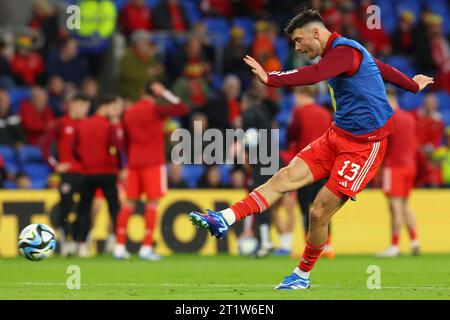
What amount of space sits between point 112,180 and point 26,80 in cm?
540

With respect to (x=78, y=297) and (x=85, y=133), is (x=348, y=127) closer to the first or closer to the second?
(x=78, y=297)

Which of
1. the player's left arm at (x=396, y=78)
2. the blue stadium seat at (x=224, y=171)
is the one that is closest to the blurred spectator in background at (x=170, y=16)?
the blue stadium seat at (x=224, y=171)

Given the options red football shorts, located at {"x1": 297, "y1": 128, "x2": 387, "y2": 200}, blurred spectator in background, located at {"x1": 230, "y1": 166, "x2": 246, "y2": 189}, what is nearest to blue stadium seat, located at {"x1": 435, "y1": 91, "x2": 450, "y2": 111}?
blurred spectator in background, located at {"x1": 230, "y1": 166, "x2": 246, "y2": 189}

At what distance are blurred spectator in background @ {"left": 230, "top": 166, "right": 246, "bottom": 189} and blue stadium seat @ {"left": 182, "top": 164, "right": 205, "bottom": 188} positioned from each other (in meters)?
1.32

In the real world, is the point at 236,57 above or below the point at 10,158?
above

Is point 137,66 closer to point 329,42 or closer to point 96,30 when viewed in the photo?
point 96,30

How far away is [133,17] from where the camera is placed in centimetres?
2325

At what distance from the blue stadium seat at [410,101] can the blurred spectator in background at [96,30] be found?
5973 mm

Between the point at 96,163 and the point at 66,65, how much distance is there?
4.92m

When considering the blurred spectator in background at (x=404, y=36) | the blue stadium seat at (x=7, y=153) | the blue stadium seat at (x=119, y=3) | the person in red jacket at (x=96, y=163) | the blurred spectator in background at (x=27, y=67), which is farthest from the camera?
the blurred spectator in background at (x=404, y=36)

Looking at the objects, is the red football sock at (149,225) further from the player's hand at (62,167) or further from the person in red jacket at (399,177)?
the person in red jacket at (399,177)

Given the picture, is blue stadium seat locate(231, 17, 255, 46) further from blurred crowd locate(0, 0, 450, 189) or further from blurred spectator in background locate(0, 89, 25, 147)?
blurred spectator in background locate(0, 89, 25, 147)

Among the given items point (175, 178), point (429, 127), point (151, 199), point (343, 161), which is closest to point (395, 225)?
point (151, 199)

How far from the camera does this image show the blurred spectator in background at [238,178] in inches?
767
